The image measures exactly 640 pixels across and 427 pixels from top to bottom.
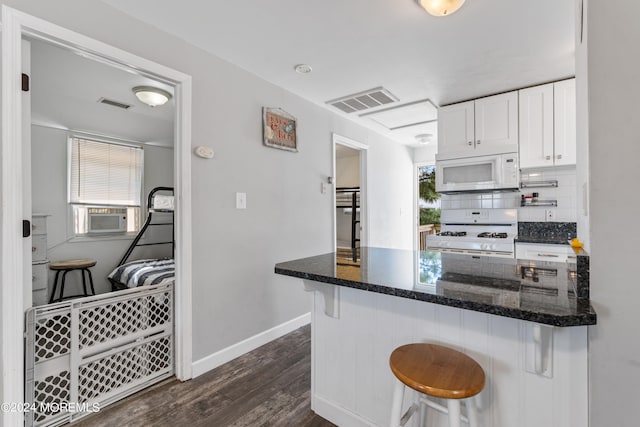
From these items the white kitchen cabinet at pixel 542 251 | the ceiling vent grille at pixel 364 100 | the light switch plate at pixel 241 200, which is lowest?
the white kitchen cabinet at pixel 542 251

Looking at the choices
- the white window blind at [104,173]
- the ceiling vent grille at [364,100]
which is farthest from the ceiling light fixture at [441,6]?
the white window blind at [104,173]

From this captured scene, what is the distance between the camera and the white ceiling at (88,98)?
227cm

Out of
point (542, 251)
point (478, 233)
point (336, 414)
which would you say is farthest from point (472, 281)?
point (478, 233)

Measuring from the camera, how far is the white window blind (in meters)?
3.55

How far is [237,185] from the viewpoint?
7.93 feet

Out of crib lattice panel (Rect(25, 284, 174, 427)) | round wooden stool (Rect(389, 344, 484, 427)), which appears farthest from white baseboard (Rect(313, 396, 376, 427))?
crib lattice panel (Rect(25, 284, 174, 427))

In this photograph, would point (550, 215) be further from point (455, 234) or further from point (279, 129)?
point (279, 129)

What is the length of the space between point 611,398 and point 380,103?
117 inches

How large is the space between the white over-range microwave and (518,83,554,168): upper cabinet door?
0.16 metres

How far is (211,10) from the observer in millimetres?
1753

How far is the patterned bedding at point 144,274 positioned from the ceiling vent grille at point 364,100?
242 cm

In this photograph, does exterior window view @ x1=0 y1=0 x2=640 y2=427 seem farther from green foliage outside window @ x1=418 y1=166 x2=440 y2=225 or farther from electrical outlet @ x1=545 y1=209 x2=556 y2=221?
green foliage outside window @ x1=418 y1=166 x2=440 y2=225

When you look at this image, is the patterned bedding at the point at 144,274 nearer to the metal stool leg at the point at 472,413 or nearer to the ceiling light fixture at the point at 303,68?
the ceiling light fixture at the point at 303,68

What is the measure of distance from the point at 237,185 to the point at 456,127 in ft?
8.36
